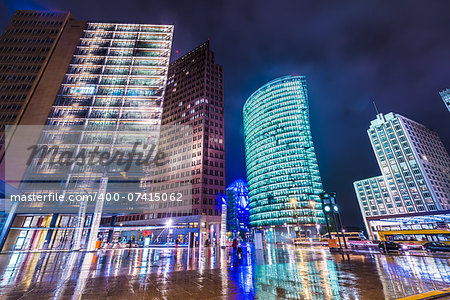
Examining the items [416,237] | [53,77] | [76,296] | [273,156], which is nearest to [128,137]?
[53,77]

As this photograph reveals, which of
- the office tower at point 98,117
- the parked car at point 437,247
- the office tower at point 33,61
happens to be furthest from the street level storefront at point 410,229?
the office tower at point 33,61

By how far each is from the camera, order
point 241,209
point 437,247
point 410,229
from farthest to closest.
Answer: point 241,209, point 410,229, point 437,247

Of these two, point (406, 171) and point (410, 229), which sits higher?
point (406, 171)

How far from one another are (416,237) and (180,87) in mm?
105483

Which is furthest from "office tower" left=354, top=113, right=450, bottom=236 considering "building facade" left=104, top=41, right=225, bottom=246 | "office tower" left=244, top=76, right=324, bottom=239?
"building facade" left=104, top=41, right=225, bottom=246

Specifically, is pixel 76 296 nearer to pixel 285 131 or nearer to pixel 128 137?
pixel 128 137

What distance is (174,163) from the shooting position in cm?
8669

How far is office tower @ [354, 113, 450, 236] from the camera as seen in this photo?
322 feet

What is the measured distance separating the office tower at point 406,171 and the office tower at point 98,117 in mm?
128239

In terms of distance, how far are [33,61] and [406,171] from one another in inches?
6477

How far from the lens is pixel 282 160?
379 ft

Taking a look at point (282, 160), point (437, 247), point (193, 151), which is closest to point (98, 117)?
point (193, 151)

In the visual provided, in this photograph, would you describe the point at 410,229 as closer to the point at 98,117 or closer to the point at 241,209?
the point at 241,209

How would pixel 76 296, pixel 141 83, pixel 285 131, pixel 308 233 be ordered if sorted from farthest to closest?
pixel 285 131 < pixel 308 233 < pixel 141 83 < pixel 76 296
